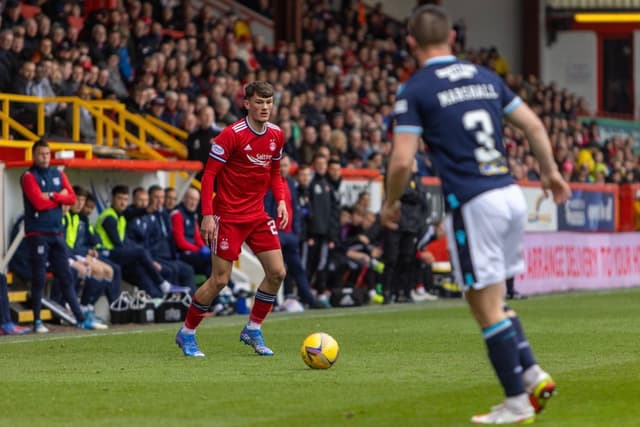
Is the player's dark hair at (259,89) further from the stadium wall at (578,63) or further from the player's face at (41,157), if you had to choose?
the stadium wall at (578,63)

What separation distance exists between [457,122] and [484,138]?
7.0 inches

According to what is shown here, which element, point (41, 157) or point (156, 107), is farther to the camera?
point (156, 107)

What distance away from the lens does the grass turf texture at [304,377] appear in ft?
26.8

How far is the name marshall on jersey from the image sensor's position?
7.69 m

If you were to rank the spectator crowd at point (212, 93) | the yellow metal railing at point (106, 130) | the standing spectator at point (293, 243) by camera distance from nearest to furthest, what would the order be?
1. the yellow metal railing at point (106, 130)
2. the standing spectator at point (293, 243)
3. the spectator crowd at point (212, 93)

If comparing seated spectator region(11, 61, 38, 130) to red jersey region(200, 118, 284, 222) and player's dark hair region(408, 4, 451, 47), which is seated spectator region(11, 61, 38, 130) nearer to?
red jersey region(200, 118, 284, 222)

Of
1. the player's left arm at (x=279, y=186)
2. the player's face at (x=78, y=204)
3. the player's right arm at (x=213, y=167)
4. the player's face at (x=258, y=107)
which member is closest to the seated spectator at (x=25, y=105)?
the player's face at (x=78, y=204)

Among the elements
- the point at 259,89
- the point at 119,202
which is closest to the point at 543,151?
the point at 259,89

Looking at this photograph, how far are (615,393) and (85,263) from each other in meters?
Answer: 9.44

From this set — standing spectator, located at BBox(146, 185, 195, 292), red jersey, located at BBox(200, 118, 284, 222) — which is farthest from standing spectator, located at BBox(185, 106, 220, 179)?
red jersey, located at BBox(200, 118, 284, 222)

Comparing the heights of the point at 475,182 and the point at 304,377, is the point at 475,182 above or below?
above

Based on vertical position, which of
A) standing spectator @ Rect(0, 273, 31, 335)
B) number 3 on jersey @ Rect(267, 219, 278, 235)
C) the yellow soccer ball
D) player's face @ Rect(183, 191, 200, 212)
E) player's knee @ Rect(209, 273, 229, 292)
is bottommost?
standing spectator @ Rect(0, 273, 31, 335)

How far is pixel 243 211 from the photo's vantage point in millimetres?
12477

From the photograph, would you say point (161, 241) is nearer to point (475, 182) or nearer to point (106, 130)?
point (106, 130)
